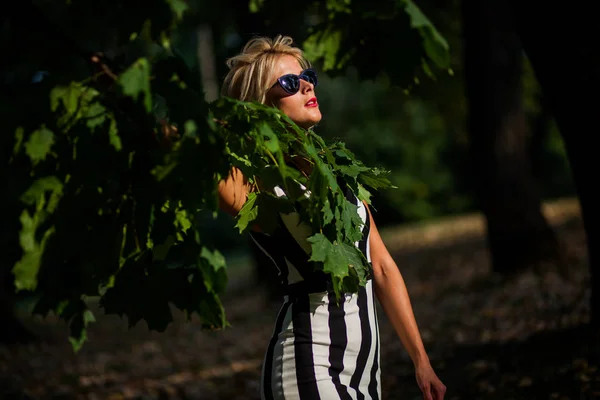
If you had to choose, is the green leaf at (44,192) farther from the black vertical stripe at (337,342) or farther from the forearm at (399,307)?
the forearm at (399,307)

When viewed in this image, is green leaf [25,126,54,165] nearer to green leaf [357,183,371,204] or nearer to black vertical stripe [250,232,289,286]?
black vertical stripe [250,232,289,286]

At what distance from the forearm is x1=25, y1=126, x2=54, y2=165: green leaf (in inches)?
48.8

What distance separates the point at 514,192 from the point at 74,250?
7.71 meters

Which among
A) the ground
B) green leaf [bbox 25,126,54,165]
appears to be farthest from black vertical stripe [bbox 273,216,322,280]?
the ground

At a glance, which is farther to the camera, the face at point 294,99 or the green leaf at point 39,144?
the face at point 294,99

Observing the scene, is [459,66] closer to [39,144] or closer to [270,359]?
[270,359]

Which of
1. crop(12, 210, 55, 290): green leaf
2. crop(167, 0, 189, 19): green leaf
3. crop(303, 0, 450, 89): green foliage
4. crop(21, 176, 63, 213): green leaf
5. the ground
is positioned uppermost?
crop(303, 0, 450, 89): green foliage

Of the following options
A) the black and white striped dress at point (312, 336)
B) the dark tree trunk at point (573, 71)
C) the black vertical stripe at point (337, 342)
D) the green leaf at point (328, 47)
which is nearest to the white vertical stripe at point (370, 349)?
the black and white striped dress at point (312, 336)

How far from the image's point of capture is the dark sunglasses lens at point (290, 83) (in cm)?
299

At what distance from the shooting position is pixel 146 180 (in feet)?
8.41

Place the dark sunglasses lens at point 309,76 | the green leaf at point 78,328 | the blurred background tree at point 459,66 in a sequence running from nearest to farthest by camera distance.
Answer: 1. the green leaf at point 78,328
2. the dark sunglasses lens at point 309,76
3. the blurred background tree at point 459,66

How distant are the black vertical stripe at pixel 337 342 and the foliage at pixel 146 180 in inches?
4.3

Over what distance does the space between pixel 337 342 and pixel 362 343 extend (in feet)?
0.36

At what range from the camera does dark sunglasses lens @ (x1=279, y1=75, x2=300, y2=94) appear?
299 centimetres
